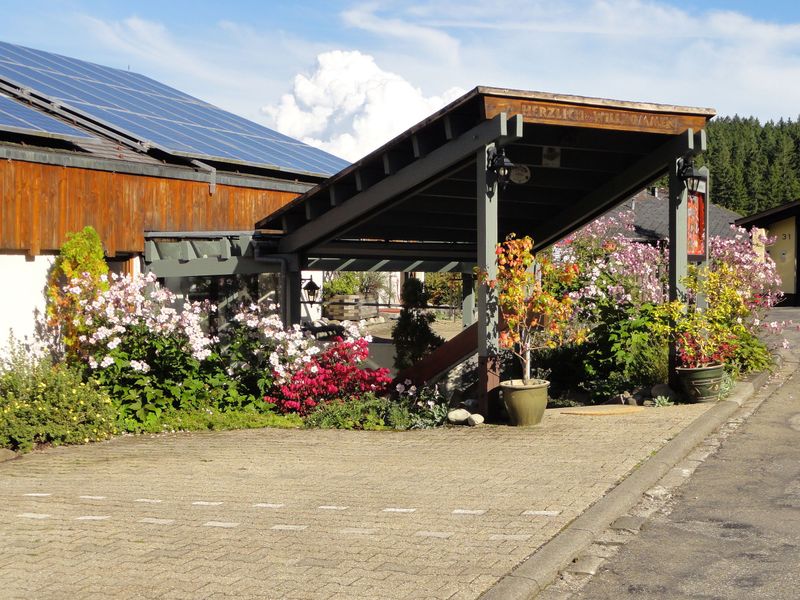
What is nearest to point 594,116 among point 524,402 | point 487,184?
point 487,184

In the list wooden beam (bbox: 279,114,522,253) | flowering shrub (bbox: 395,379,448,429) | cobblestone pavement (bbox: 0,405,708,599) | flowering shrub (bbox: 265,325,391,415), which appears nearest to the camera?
cobblestone pavement (bbox: 0,405,708,599)


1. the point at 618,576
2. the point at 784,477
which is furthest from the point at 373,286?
the point at 618,576

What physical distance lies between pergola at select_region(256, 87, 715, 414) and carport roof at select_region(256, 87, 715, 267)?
17 millimetres

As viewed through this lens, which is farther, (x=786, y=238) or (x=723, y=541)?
(x=786, y=238)

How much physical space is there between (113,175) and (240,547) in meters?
9.24

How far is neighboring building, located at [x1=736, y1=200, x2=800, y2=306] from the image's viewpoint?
1622 inches

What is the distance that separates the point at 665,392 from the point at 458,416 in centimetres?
312

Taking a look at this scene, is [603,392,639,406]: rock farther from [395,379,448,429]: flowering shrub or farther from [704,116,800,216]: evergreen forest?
[704,116,800,216]: evergreen forest

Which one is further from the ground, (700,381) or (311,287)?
(311,287)

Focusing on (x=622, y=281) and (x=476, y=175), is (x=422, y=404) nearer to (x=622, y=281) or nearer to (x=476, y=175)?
(x=476, y=175)

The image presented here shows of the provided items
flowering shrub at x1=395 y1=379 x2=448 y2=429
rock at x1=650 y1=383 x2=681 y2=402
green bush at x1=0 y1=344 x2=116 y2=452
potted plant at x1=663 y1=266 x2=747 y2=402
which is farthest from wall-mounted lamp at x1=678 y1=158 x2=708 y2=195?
green bush at x1=0 y1=344 x2=116 y2=452

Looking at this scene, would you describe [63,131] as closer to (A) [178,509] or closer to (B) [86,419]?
(B) [86,419]

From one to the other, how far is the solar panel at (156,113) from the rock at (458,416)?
7.57m

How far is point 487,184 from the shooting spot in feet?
37.8
